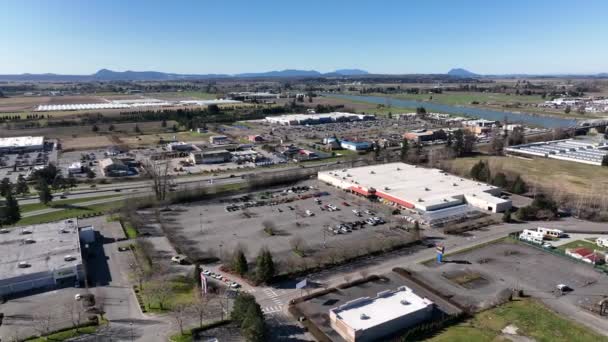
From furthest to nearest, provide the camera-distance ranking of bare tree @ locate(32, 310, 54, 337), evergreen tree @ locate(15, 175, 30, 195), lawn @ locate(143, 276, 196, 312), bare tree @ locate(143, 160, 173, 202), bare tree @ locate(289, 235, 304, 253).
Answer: evergreen tree @ locate(15, 175, 30, 195) < bare tree @ locate(143, 160, 173, 202) < bare tree @ locate(289, 235, 304, 253) < lawn @ locate(143, 276, 196, 312) < bare tree @ locate(32, 310, 54, 337)

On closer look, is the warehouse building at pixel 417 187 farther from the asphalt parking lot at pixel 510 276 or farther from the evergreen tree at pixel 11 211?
the evergreen tree at pixel 11 211

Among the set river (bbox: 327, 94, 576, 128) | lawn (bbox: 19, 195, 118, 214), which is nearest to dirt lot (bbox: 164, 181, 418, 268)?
lawn (bbox: 19, 195, 118, 214)

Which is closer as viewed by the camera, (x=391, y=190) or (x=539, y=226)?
(x=539, y=226)

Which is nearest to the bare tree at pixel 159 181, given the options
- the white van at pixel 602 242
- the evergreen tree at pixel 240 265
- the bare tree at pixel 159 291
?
the bare tree at pixel 159 291

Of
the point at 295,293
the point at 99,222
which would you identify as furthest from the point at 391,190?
the point at 99,222

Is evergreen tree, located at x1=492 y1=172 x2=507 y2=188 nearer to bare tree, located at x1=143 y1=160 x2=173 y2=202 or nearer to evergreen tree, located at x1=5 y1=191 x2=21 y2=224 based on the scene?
bare tree, located at x1=143 y1=160 x2=173 y2=202

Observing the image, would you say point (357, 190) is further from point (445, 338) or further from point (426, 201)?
point (445, 338)

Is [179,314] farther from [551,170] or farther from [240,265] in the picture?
[551,170]
